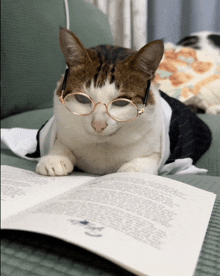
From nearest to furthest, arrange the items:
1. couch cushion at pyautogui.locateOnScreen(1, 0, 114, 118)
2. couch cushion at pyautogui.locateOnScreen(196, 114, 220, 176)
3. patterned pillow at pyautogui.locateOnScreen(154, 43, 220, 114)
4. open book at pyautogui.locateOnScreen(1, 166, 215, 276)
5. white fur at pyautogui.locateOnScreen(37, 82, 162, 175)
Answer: open book at pyautogui.locateOnScreen(1, 166, 215, 276) → couch cushion at pyautogui.locateOnScreen(1, 0, 114, 118) → white fur at pyautogui.locateOnScreen(37, 82, 162, 175) → couch cushion at pyautogui.locateOnScreen(196, 114, 220, 176) → patterned pillow at pyautogui.locateOnScreen(154, 43, 220, 114)

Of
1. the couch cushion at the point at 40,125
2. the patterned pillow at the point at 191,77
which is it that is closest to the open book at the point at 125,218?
the couch cushion at the point at 40,125

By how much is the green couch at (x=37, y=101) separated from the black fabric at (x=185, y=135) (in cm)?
14

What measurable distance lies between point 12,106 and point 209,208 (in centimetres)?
33

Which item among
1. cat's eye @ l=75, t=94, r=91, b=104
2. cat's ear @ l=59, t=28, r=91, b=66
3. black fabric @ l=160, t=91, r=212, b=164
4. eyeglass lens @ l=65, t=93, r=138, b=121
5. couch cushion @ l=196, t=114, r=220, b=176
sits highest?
cat's ear @ l=59, t=28, r=91, b=66

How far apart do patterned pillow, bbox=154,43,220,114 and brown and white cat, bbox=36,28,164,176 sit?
56 cm

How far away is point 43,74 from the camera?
51cm

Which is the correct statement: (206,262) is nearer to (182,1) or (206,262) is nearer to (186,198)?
(186,198)

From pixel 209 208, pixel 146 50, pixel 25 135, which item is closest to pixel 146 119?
A: pixel 146 50

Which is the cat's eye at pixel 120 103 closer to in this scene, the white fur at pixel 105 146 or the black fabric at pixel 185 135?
the white fur at pixel 105 146

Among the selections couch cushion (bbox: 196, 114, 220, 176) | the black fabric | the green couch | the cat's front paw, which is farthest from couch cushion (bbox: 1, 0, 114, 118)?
couch cushion (bbox: 196, 114, 220, 176)

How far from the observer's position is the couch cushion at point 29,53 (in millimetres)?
463

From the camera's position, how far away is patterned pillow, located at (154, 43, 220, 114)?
115cm

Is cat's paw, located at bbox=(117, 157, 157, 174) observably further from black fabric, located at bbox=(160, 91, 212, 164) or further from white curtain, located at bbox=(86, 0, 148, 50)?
white curtain, located at bbox=(86, 0, 148, 50)

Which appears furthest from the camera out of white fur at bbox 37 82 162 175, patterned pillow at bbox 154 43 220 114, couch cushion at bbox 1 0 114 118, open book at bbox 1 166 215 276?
patterned pillow at bbox 154 43 220 114
